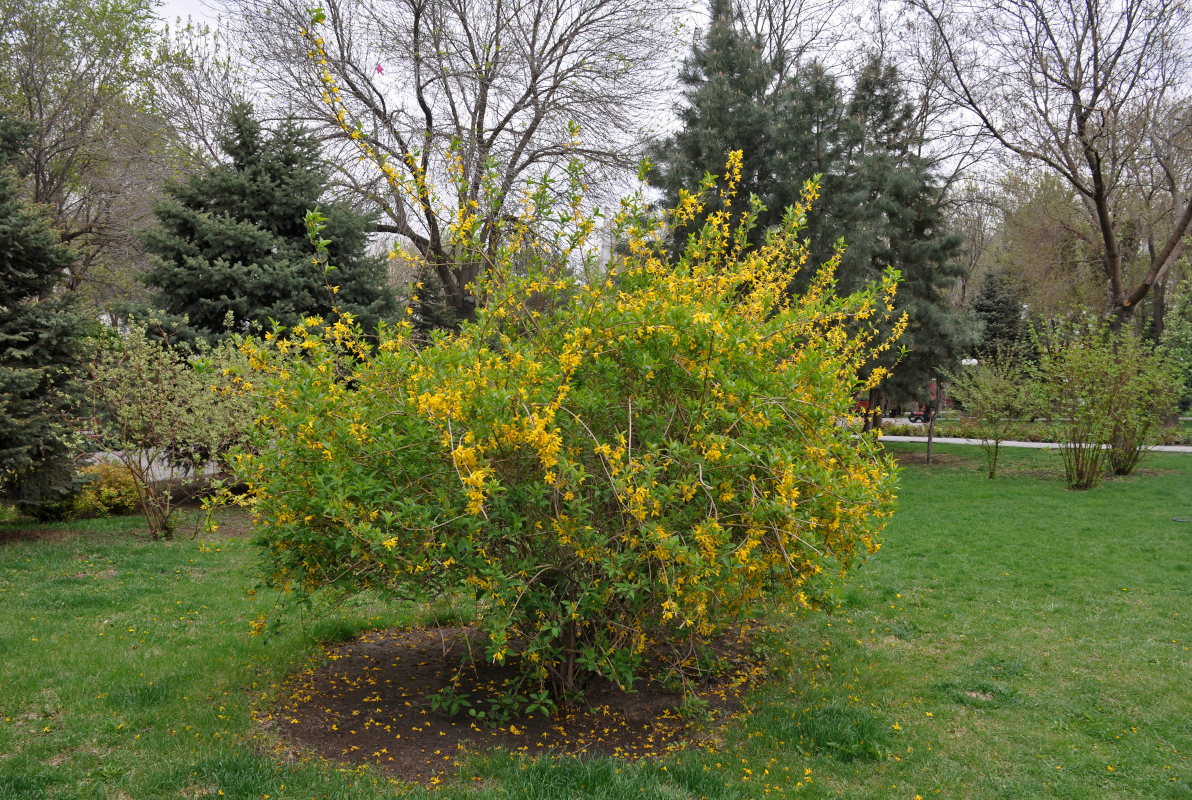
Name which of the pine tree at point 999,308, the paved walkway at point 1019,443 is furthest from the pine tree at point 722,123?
the pine tree at point 999,308

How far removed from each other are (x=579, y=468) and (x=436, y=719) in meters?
1.71

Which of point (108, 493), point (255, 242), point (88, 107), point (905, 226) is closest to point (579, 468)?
point (108, 493)

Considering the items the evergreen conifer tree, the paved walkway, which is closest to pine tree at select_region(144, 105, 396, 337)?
the evergreen conifer tree

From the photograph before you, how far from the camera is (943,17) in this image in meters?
15.5

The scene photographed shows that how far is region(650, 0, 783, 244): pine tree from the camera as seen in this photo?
48.6 ft

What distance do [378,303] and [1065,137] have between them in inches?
548

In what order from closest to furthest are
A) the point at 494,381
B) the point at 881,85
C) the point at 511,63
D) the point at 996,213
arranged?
the point at 494,381
the point at 511,63
the point at 881,85
the point at 996,213

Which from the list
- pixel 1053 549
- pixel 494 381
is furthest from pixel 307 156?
pixel 1053 549

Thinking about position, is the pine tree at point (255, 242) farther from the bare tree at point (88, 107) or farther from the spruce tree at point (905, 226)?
the spruce tree at point (905, 226)

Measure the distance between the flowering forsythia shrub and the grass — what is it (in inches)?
21.8

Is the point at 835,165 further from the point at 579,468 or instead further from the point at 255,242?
the point at 579,468

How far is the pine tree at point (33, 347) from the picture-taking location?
8156 mm

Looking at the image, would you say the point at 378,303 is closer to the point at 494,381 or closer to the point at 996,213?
the point at 494,381

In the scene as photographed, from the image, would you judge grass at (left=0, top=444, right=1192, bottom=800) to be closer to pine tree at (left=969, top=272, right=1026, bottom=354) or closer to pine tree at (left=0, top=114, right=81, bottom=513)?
pine tree at (left=0, top=114, right=81, bottom=513)
